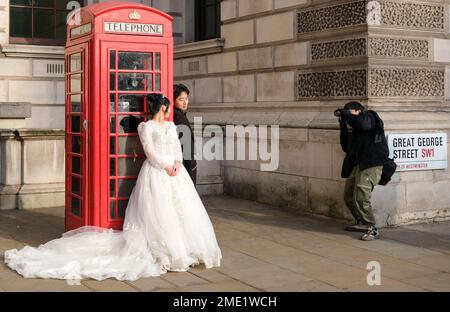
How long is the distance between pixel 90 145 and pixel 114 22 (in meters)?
1.36

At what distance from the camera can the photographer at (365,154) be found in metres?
8.05

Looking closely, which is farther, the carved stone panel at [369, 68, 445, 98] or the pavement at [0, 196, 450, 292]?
the carved stone panel at [369, 68, 445, 98]

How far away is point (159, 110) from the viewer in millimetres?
7004

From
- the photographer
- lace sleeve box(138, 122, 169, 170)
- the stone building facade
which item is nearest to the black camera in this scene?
the photographer

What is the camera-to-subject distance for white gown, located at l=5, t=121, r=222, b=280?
643 centimetres

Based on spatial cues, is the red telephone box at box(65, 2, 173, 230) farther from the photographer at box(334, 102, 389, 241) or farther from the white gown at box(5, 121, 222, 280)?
the photographer at box(334, 102, 389, 241)

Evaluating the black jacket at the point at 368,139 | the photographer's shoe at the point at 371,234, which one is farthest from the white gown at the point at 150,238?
the black jacket at the point at 368,139

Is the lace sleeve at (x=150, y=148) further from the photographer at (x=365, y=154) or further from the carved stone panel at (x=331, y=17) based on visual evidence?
the carved stone panel at (x=331, y=17)

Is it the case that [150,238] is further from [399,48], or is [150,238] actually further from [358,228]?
[399,48]

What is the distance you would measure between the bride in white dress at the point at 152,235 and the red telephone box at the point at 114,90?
1.24ft

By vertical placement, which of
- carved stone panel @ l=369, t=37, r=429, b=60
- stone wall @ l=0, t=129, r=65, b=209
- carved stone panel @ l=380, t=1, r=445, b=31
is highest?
carved stone panel @ l=380, t=1, r=445, b=31

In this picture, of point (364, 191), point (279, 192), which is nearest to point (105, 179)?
point (364, 191)

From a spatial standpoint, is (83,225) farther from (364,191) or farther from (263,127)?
(263,127)

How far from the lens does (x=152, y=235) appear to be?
6.70 meters
